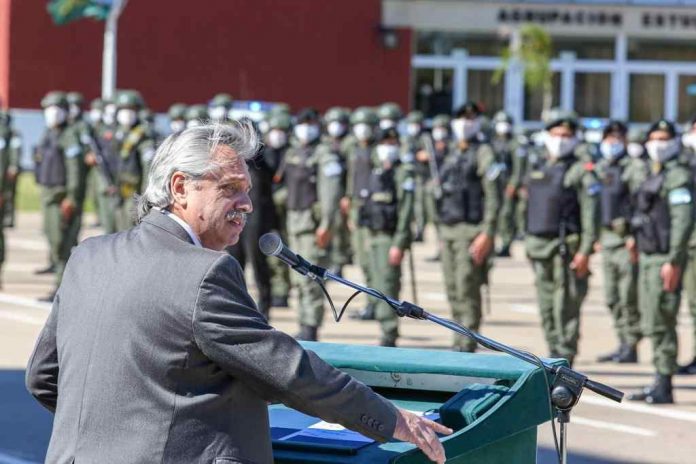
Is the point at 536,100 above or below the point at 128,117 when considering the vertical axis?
above

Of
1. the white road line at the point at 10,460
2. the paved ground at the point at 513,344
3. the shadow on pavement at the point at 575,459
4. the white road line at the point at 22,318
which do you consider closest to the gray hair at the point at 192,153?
the white road line at the point at 10,460

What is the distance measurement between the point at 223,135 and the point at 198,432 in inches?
29.7

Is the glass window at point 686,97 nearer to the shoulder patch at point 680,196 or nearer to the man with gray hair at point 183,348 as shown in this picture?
the shoulder patch at point 680,196

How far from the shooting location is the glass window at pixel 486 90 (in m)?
40.4

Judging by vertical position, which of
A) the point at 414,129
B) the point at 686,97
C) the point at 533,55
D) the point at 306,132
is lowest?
the point at 306,132

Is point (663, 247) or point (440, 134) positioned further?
point (440, 134)

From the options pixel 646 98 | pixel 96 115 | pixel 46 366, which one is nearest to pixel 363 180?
pixel 46 366

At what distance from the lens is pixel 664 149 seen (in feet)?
33.8

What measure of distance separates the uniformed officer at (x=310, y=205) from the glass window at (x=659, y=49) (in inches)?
1104

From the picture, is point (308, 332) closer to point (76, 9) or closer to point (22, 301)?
point (22, 301)

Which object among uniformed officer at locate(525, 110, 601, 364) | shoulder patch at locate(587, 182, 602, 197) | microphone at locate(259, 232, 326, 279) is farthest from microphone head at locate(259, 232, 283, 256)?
shoulder patch at locate(587, 182, 602, 197)

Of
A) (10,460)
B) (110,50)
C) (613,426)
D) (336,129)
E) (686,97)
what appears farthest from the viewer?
(686,97)

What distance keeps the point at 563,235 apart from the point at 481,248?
87cm

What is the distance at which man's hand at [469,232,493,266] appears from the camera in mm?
11516
